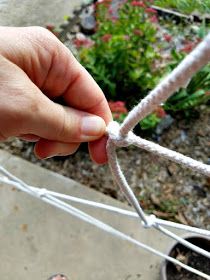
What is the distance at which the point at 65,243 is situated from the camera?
1426mm

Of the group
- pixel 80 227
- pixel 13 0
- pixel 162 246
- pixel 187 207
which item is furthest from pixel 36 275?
pixel 13 0

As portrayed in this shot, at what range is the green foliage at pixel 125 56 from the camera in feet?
5.07

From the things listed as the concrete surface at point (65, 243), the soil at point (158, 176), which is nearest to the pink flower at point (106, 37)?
the soil at point (158, 176)

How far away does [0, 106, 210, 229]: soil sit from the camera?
1.53 metres

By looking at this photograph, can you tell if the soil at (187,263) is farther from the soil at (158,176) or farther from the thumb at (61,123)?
the thumb at (61,123)

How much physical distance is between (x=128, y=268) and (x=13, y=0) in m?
1.02

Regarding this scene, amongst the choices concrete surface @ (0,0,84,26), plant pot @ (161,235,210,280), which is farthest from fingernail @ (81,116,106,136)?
concrete surface @ (0,0,84,26)

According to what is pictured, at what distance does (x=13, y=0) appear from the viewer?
4.96 feet

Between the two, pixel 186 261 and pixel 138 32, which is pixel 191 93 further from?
pixel 186 261

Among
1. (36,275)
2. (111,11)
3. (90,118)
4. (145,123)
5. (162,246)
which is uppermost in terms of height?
(90,118)

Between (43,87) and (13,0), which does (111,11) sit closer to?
(13,0)

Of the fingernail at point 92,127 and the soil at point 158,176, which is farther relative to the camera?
the soil at point 158,176

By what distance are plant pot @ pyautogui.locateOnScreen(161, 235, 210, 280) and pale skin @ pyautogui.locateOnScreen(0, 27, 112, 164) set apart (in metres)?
0.63

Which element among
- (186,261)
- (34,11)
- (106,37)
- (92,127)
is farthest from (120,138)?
(34,11)
